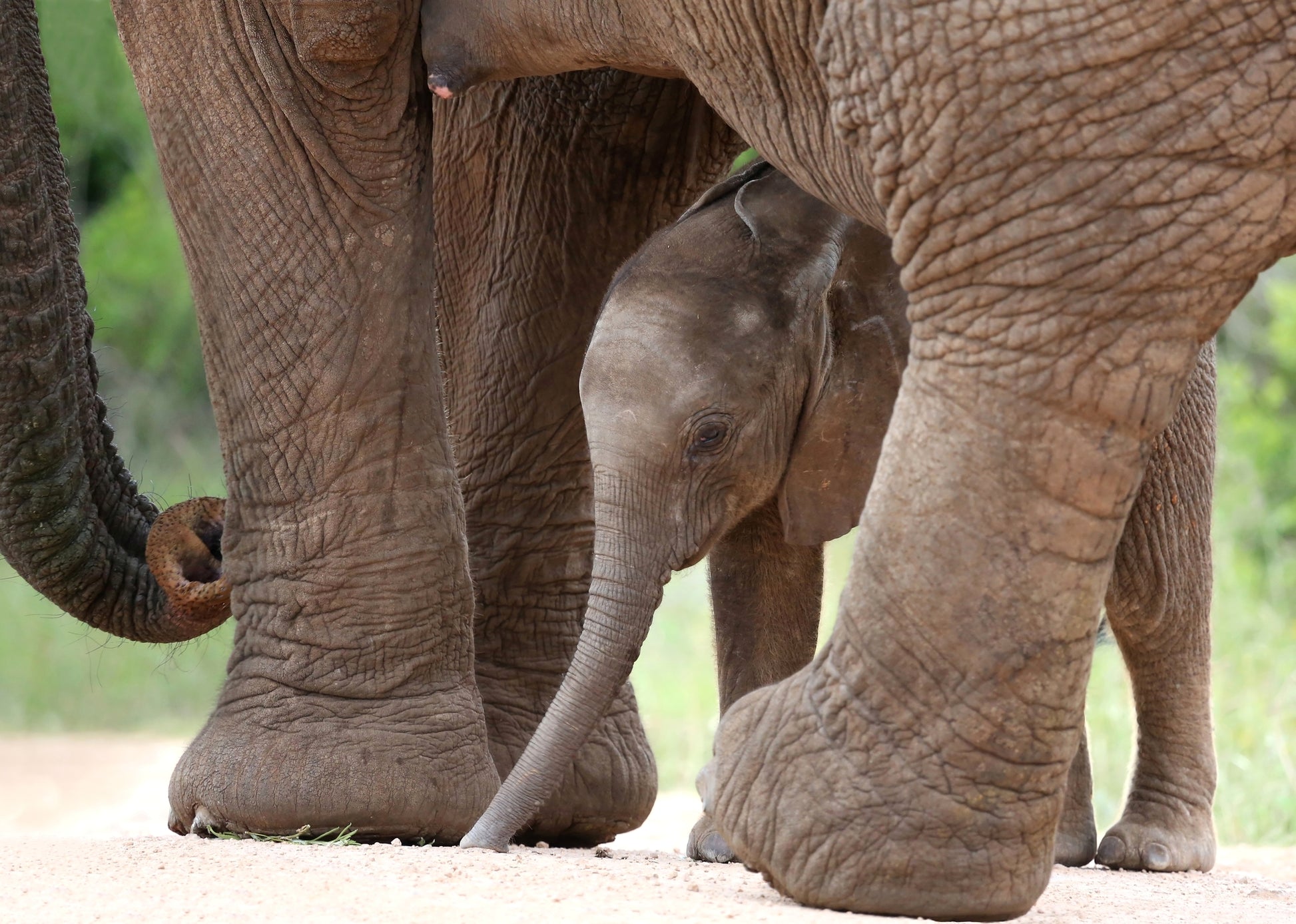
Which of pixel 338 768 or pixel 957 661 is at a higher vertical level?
pixel 957 661

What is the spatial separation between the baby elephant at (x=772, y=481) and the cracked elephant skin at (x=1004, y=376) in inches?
23.8

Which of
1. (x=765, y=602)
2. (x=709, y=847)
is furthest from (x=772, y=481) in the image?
(x=709, y=847)

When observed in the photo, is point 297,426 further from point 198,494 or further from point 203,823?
point 198,494

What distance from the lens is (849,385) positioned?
3051 millimetres

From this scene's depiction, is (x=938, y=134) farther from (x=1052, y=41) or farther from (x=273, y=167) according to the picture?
(x=273, y=167)

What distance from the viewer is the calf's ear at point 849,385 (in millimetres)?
3031

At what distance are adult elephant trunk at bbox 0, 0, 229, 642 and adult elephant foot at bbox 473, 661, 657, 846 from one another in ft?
1.67

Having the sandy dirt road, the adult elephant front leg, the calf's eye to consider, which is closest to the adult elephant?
the adult elephant front leg

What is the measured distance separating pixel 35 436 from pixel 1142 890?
185cm

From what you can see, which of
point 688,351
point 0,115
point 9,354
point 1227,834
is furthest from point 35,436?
point 1227,834

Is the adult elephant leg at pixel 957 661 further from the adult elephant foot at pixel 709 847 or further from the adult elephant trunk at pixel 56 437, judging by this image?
the adult elephant trunk at pixel 56 437

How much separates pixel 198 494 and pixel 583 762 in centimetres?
518

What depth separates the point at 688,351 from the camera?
2840 mm

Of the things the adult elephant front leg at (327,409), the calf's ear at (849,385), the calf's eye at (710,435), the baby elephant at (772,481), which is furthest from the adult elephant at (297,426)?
the calf's ear at (849,385)
